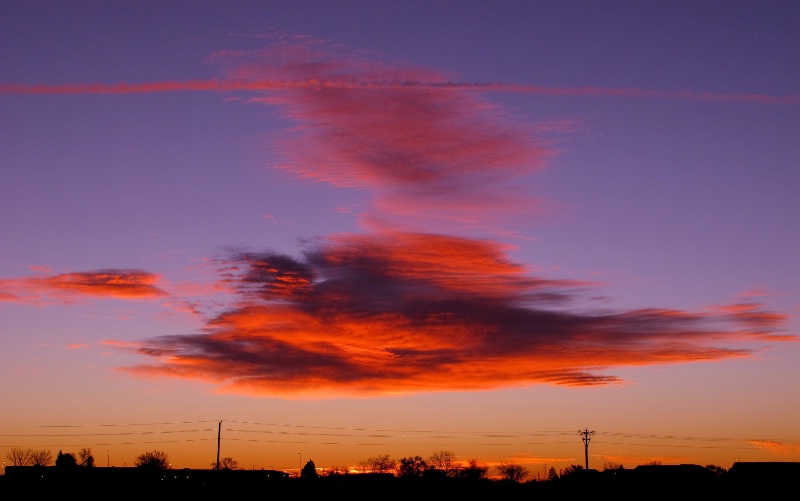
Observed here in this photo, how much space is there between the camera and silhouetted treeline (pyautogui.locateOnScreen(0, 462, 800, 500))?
132625 mm

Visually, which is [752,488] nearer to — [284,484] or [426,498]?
[426,498]

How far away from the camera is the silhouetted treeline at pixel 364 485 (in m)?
133

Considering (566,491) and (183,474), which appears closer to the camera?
(566,491)

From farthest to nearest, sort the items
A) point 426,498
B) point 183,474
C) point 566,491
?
point 183,474, point 566,491, point 426,498

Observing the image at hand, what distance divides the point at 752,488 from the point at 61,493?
317ft

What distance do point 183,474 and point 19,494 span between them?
2252 inches

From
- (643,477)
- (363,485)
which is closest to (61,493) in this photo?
(363,485)

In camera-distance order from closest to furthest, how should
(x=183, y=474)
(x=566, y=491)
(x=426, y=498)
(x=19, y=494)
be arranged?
(x=19, y=494)
(x=426, y=498)
(x=566, y=491)
(x=183, y=474)

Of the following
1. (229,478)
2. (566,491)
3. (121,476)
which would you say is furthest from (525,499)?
(121,476)

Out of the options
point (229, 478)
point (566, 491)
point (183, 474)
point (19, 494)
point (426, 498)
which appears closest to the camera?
point (19, 494)

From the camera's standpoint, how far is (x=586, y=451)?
526 ft

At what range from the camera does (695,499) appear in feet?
423

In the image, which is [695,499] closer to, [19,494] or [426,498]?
[426,498]

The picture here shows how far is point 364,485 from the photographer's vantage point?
159 m
